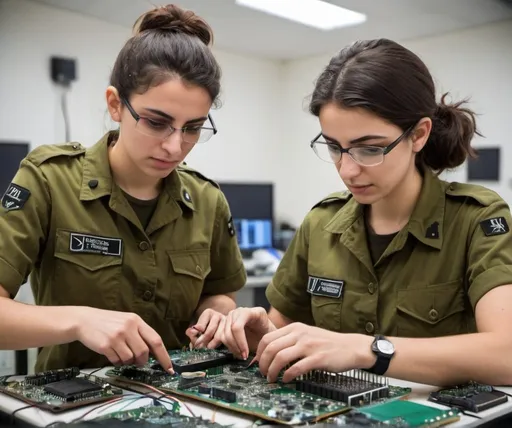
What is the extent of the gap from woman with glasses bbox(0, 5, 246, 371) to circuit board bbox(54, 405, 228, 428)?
0.31 meters

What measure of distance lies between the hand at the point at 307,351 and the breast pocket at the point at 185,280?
0.47 meters

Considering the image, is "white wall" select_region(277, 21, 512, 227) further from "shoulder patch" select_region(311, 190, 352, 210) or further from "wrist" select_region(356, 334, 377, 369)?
"wrist" select_region(356, 334, 377, 369)

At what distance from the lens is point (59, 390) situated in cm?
104

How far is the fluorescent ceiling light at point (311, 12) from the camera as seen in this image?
3.57 metres

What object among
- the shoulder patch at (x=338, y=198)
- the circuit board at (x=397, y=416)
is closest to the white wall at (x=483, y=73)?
the shoulder patch at (x=338, y=198)

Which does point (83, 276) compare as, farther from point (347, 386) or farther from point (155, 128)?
point (347, 386)

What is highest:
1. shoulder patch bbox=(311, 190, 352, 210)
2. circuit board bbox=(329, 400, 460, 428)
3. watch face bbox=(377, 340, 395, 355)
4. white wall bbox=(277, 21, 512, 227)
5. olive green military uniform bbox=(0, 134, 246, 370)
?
white wall bbox=(277, 21, 512, 227)

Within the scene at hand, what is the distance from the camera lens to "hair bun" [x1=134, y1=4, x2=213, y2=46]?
152 cm

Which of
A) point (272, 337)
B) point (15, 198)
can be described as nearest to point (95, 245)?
point (15, 198)

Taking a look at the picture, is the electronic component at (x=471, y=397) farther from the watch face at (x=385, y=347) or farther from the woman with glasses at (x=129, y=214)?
the woman with glasses at (x=129, y=214)

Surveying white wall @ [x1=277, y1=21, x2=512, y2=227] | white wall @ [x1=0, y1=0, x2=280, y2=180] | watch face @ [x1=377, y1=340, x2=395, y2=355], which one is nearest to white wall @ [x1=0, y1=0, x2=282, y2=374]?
white wall @ [x1=0, y1=0, x2=280, y2=180]

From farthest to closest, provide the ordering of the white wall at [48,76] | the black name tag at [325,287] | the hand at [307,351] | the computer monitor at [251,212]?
the computer monitor at [251,212], the white wall at [48,76], the black name tag at [325,287], the hand at [307,351]

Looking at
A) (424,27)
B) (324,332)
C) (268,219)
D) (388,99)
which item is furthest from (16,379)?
(424,27)

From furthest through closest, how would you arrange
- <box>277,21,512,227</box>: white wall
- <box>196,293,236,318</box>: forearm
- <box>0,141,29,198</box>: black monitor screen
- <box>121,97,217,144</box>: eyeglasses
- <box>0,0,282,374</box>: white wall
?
<box>277,21,512,227</box>: white wall
<box>0,0,282,374</box>: white wall
<box>0,141,29,198</box>: black monitor screen
<box>196,293,236,318</box>: forearm
<box>121,97,217,144</box>: eyeglasses
